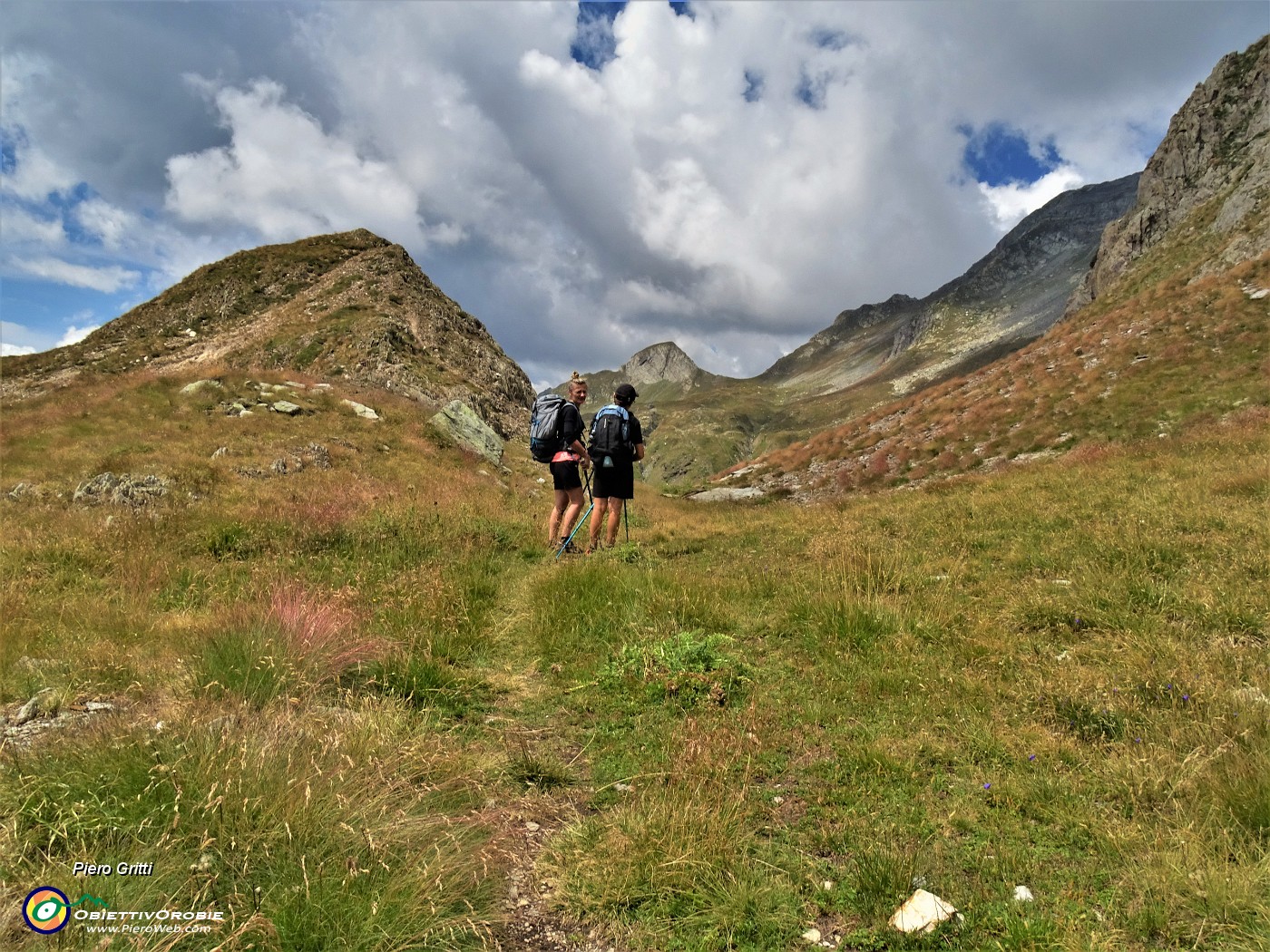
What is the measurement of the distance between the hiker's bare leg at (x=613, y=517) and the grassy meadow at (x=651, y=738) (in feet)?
3.98

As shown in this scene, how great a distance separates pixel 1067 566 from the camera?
743cm

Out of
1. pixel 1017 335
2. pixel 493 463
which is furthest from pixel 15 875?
pixel 1017 335

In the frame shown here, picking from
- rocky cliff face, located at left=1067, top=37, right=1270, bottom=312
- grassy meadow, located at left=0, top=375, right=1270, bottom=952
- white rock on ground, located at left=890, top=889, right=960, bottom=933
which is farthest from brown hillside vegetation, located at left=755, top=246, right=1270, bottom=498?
rocky cliff face, located at left=1067, top=37, right=1270, bottom=312

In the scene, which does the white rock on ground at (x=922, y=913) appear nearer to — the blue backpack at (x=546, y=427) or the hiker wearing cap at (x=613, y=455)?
the hiker wearing cap at (x=613, y=455)

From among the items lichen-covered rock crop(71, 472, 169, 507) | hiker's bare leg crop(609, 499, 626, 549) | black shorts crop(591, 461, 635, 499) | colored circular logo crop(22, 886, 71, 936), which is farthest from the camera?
lichen-covered rock crop(71, 472, 169, 507)

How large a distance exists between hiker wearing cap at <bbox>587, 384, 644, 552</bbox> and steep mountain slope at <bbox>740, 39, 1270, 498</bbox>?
56.5ft

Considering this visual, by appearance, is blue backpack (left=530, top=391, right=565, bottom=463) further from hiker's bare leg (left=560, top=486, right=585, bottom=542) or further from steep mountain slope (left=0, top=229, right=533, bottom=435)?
steep mountain slope (left=0, top=229, right=533, bottom=435)

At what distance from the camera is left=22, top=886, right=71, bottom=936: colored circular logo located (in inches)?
87.4

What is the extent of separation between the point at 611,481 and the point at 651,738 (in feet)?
21.8

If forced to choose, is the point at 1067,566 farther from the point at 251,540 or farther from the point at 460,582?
Answer: the point at 251,540

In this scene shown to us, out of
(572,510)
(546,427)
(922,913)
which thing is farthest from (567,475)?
(922,913)

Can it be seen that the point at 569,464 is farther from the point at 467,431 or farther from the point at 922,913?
the point at 467,431

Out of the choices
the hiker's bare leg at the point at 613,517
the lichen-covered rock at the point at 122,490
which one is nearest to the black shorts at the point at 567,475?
the hiker's bare leg at the point at 613,517

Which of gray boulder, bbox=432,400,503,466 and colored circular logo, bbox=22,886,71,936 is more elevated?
gray boulder, bbox=432,400,503,466
